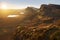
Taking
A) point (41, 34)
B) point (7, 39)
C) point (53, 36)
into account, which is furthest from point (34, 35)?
point (7, 39)

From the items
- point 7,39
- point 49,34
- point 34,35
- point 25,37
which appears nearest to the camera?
point 49,34

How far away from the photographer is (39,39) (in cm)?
3603

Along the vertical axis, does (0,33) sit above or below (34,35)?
below

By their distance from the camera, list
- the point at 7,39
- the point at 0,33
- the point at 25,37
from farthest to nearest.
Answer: the point at 0,33, the point at 7,39, the point at 25,37

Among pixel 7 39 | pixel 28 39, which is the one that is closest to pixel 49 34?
pixel 28 39

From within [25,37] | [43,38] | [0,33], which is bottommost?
[0,33]

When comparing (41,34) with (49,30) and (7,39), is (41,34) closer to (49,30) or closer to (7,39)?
(49,30)

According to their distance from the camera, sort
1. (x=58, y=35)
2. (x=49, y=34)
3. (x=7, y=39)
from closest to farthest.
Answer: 1. (x=58, y=35)
2. (x=49, y=34)
3. (x=7, y=39)

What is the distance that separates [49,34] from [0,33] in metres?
55.1

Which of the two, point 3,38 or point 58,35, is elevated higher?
point 58,35

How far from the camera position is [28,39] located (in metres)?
40.6

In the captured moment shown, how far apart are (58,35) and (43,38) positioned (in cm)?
452

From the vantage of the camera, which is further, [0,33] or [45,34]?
[0,33]

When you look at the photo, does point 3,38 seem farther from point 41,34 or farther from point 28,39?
point 41,34
